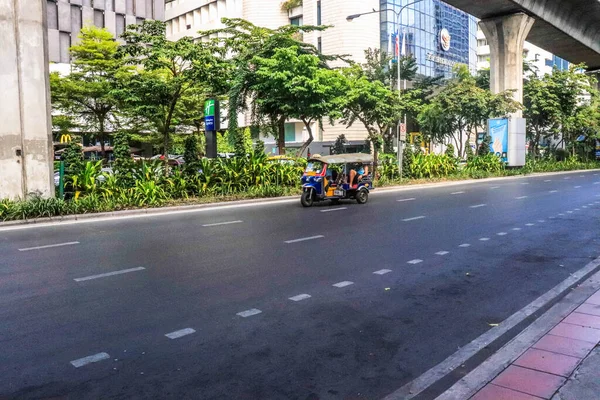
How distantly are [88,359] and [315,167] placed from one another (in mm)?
13547

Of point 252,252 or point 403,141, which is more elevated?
point 403,141

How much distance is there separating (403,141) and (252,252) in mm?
20559

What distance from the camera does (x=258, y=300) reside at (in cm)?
660

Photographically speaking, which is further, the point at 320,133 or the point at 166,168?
the point at 320,133

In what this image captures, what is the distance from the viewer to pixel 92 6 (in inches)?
2279

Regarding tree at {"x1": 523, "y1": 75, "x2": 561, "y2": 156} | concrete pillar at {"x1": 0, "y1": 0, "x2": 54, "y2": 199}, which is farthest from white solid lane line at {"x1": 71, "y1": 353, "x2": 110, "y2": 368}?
tree at {"x1": 523, "y1": 75, "x2": 561, "y2": 156}

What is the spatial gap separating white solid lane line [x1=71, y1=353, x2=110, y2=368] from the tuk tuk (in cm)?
1274

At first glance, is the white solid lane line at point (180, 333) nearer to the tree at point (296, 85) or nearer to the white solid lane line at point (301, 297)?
the white solid lane line at point (301, 297)

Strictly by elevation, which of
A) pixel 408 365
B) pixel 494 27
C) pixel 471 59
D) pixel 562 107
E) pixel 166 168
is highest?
pixel 471 59

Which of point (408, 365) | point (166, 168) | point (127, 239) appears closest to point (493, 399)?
point (408, 365)

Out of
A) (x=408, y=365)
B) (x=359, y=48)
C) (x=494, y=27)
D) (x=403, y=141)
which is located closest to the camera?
(x=408, y=365)

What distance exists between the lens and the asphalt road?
4.44m

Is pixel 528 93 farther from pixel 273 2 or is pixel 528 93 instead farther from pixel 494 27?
pixel 273 2

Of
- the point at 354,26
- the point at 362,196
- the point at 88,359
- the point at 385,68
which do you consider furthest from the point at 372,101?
the point at 354,26
